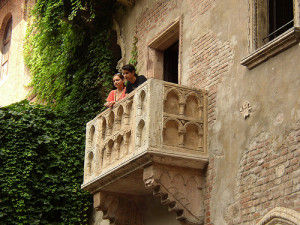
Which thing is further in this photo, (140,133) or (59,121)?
(59,121)

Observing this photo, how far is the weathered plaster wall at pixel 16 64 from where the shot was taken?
19.0 m

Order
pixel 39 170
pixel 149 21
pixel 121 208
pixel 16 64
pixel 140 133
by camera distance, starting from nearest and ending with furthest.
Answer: pixel 140 133 < pixel 121 208 < pixel 149 21 < pixel 39 170 < pixel 16 64

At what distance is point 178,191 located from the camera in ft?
33.3

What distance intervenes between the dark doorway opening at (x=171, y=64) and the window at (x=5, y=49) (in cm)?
878

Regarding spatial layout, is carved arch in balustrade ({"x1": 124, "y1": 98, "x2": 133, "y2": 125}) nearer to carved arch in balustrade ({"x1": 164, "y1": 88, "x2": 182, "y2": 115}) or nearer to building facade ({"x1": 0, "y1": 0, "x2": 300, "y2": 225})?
building facade ({"x1": 0, "y1": 0, "x2": 300, "y2": 225})

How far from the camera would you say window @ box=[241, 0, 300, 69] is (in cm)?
941

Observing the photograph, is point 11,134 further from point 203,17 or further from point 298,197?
point 298,197

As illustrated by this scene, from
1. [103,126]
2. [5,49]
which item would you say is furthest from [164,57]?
[5,49]

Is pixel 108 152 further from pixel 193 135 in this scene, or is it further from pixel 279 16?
pixel 279 16

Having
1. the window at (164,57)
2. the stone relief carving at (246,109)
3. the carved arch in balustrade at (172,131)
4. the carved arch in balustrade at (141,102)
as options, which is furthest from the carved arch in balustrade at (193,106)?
the window at (164,57)

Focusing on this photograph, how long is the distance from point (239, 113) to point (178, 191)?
148 centimetres

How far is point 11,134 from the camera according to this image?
13570 mm

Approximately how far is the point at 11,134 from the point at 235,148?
552cm

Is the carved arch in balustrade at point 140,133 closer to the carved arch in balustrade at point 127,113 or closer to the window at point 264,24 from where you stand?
the carved arch in balustrade at point 127,113
